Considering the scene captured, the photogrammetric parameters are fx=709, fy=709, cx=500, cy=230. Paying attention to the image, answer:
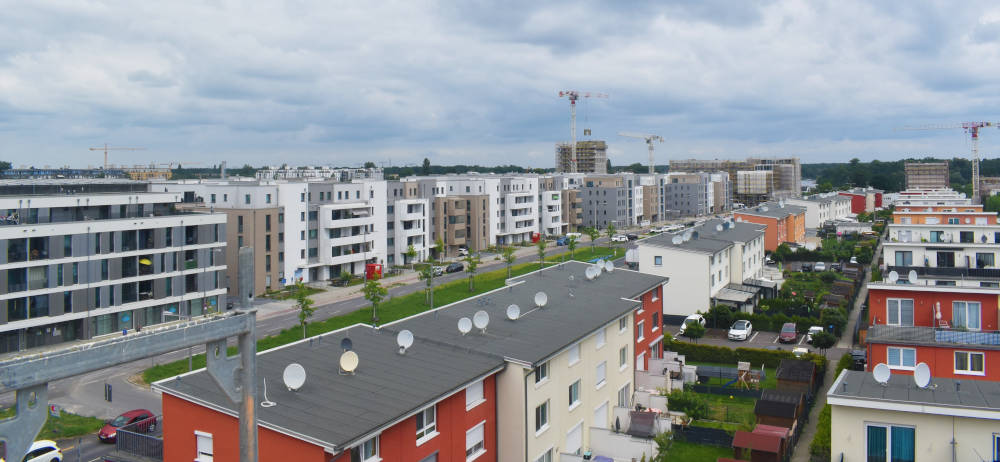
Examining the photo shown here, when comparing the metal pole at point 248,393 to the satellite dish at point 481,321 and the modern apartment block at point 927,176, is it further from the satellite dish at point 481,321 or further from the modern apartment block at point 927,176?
the modern apartment block at point 927,176

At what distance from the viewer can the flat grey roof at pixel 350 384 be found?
13.9 meters

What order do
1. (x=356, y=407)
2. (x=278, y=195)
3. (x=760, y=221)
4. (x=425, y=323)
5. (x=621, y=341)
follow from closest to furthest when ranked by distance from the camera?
(x=356, y=407) → (x=425, y=323) → (x=621, y=341) → (x=278, y=195) → (x=760, y=221)

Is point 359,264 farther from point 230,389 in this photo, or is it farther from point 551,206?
point 230,389

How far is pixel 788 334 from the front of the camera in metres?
37.8

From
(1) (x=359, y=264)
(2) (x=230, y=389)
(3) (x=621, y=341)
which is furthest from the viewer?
(1) (x=359, y=264)

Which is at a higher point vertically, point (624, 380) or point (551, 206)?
point (551, 206)

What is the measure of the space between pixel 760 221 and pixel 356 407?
61.9 metres

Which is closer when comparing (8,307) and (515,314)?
(515,314)

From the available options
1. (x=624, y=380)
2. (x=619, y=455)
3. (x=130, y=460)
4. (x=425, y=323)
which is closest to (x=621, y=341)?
(x=624, y=380)

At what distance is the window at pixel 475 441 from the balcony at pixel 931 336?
1434 cm

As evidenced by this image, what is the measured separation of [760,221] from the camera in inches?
2736

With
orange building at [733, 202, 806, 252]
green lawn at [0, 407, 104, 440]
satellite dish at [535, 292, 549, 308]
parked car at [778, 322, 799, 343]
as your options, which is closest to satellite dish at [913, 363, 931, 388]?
satellite dish at [535, 292, 549, 308]

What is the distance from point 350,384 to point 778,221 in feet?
204

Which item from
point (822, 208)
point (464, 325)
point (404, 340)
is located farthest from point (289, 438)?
point (822, 208)
